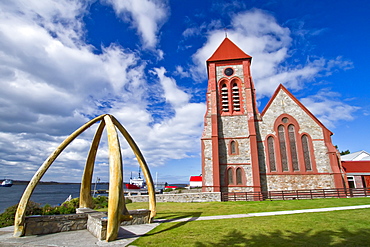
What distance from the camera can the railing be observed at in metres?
20.4

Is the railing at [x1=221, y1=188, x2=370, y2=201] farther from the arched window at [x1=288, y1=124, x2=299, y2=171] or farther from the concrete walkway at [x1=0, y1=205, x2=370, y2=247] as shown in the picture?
the concrete walkway at [x1=0, y1=205, x2=370, y2=247]

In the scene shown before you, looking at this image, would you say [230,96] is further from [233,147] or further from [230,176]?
[230,176]

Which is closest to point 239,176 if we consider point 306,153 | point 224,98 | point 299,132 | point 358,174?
point 306,153

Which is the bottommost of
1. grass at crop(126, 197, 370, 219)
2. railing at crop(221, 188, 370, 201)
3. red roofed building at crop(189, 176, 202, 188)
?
grass at crop(126, 197, 370, 219)

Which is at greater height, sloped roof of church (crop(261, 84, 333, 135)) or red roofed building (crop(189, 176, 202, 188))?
sloped roof of church (crop(261, 84, 333, 135))

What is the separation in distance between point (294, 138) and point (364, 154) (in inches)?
713

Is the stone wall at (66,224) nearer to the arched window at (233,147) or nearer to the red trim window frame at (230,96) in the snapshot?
the arched window at (233,147)

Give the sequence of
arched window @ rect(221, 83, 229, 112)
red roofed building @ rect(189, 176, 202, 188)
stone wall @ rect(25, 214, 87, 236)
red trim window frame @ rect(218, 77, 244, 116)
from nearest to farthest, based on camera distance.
→ stone wall @ rect(25, 214, 87, 236) < red trim window frame @ rect(218, 77, 244, 116) < arched window @ rect(221, 83, 229, 112) < red roofed building @ rect(189, 176, 202, 188)

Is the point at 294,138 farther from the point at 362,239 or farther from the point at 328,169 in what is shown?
the point at 362,239

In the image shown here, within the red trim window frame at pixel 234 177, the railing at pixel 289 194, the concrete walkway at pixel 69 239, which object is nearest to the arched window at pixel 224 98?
the red trim window frame at pixel 234 177

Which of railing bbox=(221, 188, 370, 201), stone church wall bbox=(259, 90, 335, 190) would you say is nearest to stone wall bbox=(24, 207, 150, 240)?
railing bbox=(221, 188, 370, 201)

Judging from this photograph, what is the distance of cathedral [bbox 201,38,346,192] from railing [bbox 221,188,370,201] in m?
0.54

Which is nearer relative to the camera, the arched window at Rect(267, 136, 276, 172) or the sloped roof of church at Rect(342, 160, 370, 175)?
the arched window at Rect(267, 136, 276, 172)

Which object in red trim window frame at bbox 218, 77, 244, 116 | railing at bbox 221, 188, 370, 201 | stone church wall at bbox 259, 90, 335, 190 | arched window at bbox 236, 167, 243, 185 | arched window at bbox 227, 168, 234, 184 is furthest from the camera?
red trim window frame at bbox 218, 77, 244, 116
